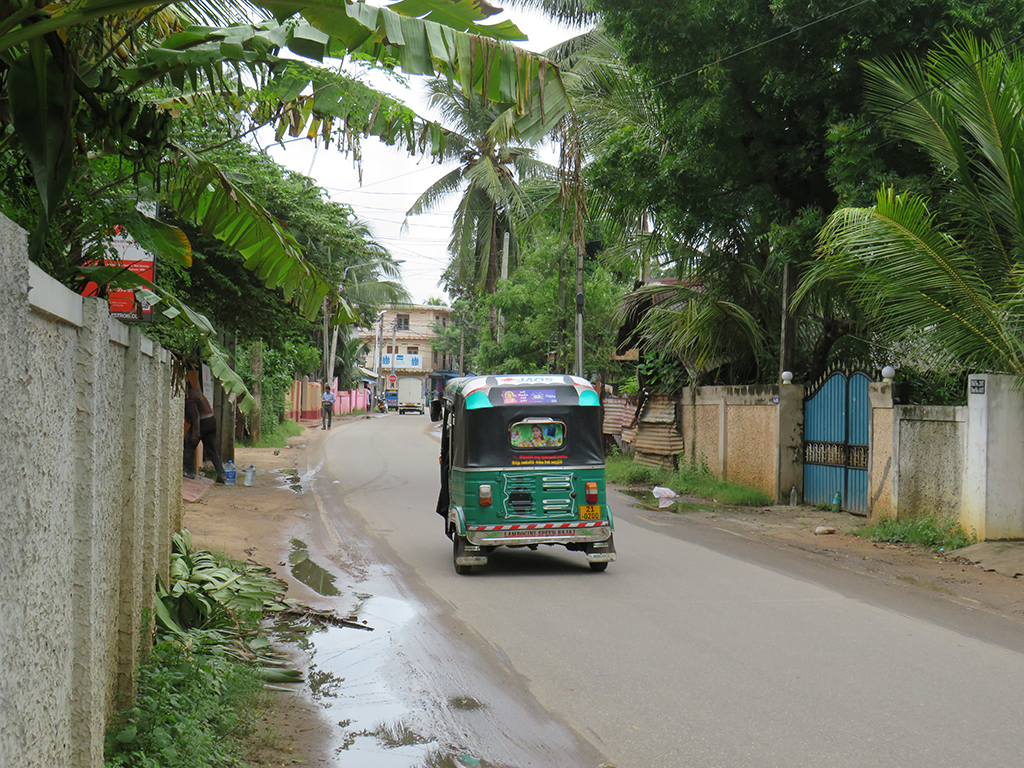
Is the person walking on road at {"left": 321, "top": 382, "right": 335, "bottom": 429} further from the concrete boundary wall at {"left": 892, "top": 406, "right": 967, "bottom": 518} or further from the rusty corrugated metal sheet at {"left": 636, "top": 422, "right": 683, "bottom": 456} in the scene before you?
the concrete boundary wall at {"left": 892, "top": 406, "right": 967, "bottom": 518}

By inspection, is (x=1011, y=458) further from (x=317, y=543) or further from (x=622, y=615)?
(x=317, y=543)

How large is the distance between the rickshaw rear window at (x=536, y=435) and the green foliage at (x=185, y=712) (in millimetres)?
4845

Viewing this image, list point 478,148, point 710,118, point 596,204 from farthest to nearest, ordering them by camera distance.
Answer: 1. point 478,148
2. point 596,204
3. point 710,118

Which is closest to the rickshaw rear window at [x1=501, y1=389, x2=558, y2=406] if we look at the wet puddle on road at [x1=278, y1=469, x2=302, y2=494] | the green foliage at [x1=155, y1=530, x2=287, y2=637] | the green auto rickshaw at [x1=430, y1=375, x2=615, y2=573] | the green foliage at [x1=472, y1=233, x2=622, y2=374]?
the green auto rickshaw at [x1=430, y1=375, x2=615, y2=573]

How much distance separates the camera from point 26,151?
13.3 ft

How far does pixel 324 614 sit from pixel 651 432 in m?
16.0

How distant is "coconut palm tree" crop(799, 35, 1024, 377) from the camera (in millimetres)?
11625

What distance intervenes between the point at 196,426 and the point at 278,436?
15.9 m

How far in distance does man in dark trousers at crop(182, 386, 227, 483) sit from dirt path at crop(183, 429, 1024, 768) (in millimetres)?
793

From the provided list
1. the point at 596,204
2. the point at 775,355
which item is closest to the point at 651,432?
the point at 775,355

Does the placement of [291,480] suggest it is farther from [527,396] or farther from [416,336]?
[416,336]

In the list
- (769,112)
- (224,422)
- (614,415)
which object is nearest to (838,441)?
(769,112)

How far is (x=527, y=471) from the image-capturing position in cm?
1048

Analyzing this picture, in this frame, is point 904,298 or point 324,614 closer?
point 324,614
